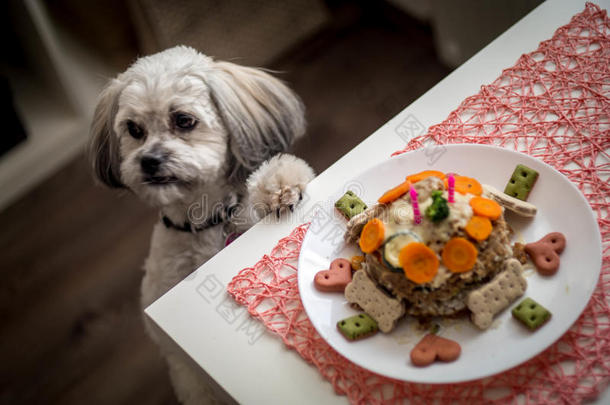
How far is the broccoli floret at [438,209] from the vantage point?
0.73 meters

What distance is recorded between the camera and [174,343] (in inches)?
36.1

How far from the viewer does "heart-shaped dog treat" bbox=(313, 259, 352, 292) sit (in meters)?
0.84

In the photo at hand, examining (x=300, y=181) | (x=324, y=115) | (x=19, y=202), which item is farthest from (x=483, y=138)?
(x=19, y=202)

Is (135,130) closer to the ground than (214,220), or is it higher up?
higher up

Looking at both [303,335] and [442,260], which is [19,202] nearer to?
[303,335]

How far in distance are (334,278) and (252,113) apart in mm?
490

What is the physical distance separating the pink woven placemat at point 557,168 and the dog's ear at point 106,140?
484 millimetres

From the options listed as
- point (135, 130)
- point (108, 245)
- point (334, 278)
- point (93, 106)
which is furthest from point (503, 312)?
point (93, 106)

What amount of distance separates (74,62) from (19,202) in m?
0.63

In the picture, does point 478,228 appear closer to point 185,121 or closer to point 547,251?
point 547,251

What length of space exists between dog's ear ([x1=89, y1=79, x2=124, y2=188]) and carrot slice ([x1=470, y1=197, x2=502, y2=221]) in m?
0.76

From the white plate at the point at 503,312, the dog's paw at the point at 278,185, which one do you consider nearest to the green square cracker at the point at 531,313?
the white plate at the point at 503,312

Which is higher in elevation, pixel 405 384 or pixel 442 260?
pixel 442 260

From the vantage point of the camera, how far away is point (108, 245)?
6.67 ft
